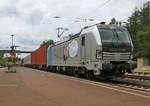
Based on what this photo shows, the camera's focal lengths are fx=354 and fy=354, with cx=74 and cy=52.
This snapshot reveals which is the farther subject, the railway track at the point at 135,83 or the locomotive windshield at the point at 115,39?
the locomotive windshield at the point at 115,39

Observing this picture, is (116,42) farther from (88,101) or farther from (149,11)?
(149,11)

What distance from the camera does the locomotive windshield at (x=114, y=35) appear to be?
2273 centimetres

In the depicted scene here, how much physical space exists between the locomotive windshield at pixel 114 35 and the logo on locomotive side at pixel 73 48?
443 cm

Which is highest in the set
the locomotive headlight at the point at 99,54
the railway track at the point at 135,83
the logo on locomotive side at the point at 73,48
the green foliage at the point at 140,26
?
the green foliage at the point at 140,26

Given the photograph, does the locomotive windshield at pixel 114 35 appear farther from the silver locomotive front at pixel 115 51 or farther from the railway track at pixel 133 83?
the railway track at pixel 133 83

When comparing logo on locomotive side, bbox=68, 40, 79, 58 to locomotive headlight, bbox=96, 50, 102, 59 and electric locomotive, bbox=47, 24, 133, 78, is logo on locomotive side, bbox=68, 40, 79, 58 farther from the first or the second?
locomotive headlight, bbox=96, 50, 102, 59

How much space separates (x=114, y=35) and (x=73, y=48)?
6.39 m

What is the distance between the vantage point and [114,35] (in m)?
→ 23.0

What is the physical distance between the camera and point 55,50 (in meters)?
40.0

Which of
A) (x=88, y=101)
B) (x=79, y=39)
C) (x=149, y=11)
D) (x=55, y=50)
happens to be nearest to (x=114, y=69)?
(x=79, y=39)

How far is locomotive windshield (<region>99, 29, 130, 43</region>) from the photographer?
22.7 meters

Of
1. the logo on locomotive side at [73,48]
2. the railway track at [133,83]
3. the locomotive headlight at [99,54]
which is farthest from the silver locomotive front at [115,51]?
the logo on locomotive side at [73,48]

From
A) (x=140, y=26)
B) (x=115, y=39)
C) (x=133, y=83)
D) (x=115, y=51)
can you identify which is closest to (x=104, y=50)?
(x=115, y=51)

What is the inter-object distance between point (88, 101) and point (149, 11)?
84.2 metres
